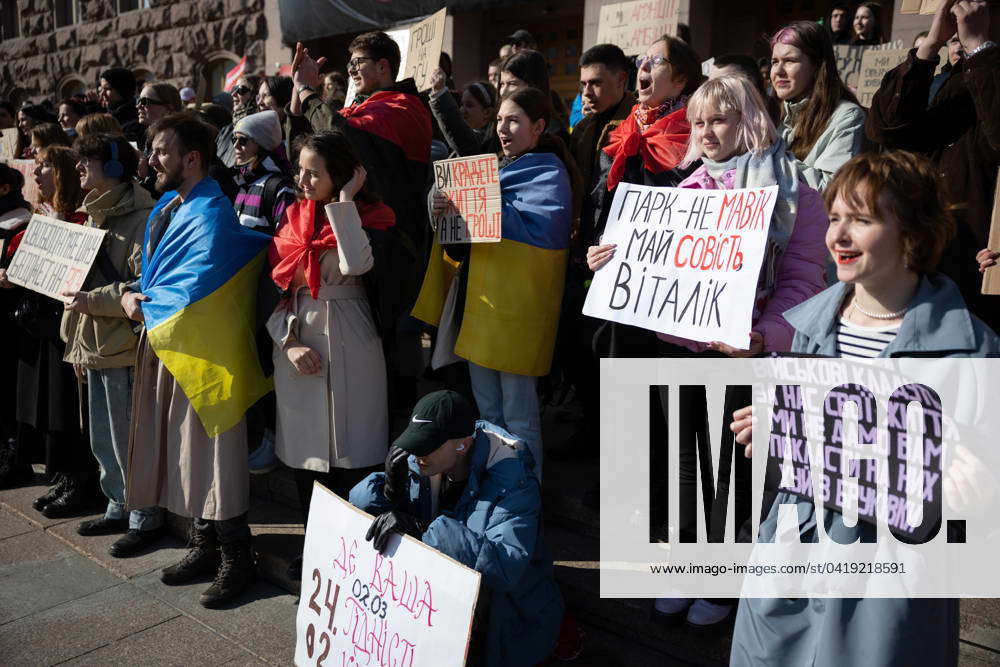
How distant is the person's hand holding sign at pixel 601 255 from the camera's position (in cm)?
288

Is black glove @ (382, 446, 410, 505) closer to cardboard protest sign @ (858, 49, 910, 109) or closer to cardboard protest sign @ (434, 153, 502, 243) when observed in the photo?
cardboard protest sign @ (434, 153, 502, 243)

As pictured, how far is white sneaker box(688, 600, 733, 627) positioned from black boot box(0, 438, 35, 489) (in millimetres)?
4240

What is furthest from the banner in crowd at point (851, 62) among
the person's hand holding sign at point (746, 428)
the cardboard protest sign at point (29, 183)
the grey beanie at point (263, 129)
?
the cardboard protest sign at point (29, 183)

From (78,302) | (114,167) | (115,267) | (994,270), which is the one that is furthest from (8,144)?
(994,270)

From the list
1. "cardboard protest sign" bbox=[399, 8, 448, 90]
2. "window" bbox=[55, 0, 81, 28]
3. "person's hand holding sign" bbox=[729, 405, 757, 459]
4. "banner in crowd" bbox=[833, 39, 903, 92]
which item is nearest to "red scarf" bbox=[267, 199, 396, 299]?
"cardboard protest sign" bbox=[399, 8, 448, 90]

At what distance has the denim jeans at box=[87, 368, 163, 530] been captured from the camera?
416cm

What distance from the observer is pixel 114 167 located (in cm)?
416

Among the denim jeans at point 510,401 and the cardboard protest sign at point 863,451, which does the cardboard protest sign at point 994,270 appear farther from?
the denim jeans at point 510,401

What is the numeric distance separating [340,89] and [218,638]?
4.66 meters

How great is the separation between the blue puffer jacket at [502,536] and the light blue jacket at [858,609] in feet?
2.64

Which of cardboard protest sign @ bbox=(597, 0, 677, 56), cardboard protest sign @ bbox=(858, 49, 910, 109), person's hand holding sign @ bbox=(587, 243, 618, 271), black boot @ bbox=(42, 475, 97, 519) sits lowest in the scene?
black boot @ bbox=(42, 475, 97, 519)

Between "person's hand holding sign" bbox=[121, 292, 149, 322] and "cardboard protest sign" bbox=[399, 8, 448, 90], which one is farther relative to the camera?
"cardboard protest sign" bbox=[399, 8, 448, 90]

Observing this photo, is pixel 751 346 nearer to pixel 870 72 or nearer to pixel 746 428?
pixel 746 428

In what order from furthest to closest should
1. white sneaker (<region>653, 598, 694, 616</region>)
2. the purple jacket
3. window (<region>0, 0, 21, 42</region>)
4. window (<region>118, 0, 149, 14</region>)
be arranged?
window (<region>0, 0, 21, 42</region>)
window (<region>118, 0, 149, 14</region>)
white sneaker (<region>653, 598, 694, 616</region>)
the purple jacket
